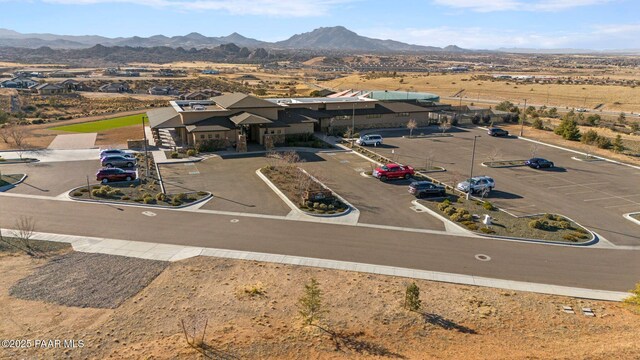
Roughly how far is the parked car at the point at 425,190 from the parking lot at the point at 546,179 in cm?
335

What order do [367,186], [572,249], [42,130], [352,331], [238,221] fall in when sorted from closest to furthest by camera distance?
[352,331]
[572,249]
[238,221]
[367,186]
[42,130]

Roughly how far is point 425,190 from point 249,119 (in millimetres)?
27921

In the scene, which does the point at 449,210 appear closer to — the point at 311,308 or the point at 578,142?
the point at 311,308

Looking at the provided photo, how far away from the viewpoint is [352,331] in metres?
19.7

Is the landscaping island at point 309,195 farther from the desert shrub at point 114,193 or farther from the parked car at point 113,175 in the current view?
the desert shrub at point 114,193

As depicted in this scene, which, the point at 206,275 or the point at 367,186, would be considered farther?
the point at 367,186

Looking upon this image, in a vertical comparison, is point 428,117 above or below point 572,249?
above

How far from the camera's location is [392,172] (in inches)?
1745

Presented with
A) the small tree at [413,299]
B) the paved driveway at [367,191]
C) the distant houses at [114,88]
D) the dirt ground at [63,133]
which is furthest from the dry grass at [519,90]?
the small tree at [413,299]

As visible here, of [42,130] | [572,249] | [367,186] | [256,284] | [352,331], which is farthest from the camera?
[42,130]

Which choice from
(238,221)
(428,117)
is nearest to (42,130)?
(238,221)

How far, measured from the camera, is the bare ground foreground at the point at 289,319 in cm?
1812

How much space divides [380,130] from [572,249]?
45645mm

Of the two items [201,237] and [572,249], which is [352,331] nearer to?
[201,237]
